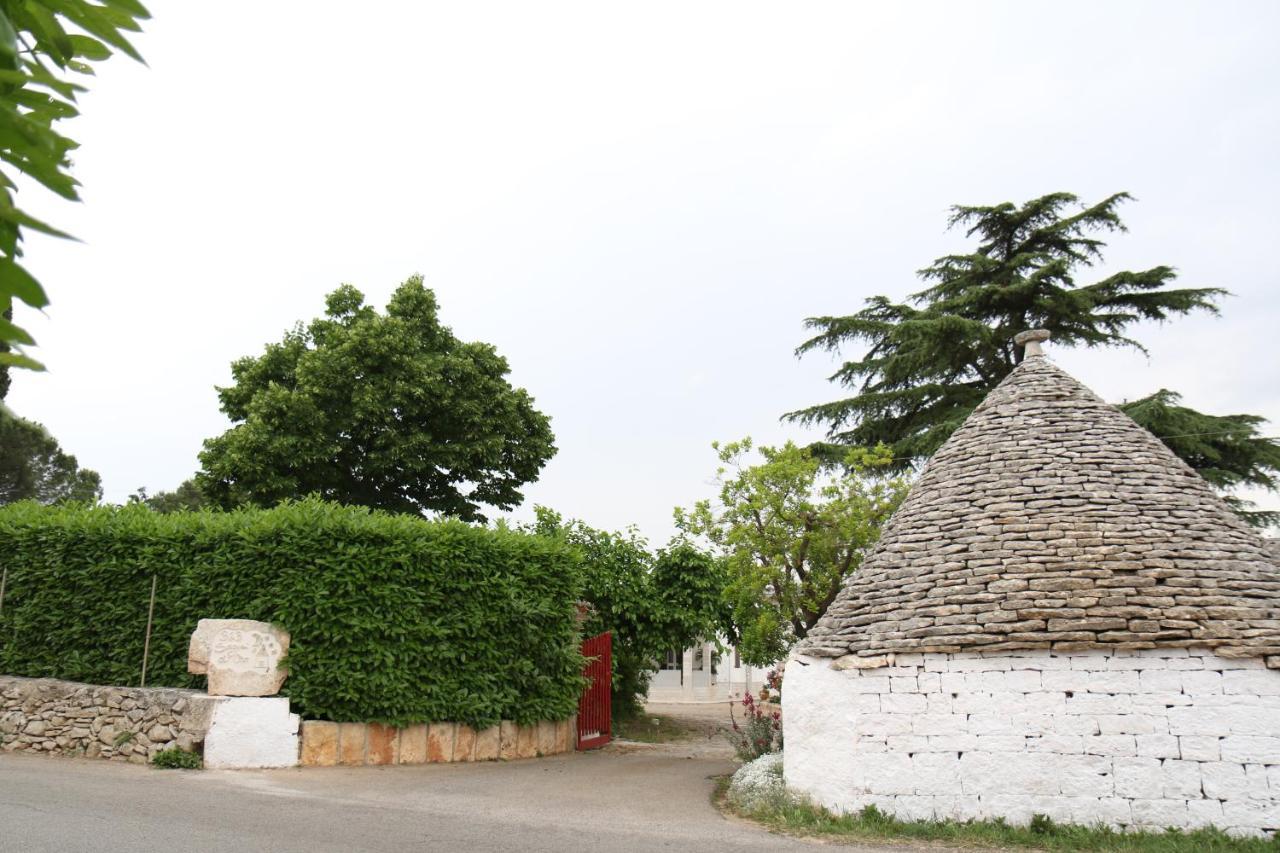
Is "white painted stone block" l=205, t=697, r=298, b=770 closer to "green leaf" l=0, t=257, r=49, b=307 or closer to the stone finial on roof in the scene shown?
the stone finial on roof

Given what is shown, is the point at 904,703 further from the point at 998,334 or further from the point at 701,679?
the point at 701,679

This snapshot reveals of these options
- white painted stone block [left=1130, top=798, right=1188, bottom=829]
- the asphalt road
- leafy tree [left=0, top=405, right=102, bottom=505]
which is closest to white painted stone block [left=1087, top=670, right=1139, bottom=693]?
white painted stone block [left=1130, top=798, right=1188, bottom=829]

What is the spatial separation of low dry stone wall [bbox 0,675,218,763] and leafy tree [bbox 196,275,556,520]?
9.73 metres

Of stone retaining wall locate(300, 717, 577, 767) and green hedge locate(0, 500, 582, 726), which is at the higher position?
green hedge locate(0, 500, 582, 726)

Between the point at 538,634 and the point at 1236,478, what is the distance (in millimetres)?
16463

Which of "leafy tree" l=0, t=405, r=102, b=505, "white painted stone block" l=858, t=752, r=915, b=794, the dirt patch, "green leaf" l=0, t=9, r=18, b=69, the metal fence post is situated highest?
"leafy tree" l=0, t=405, r=102, b=505

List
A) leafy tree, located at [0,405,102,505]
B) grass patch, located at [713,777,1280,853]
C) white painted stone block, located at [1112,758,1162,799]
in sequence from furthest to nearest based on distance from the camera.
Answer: leafy tree, located at [0,405,102,505]
white painted stone block, located at [1112,758,1162,799]
grass patch, located at [713,777,1280,853]

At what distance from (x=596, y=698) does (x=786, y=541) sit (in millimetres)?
5068

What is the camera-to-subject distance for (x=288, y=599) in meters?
12.5

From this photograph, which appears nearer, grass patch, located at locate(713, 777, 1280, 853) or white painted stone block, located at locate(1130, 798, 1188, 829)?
grass patch, located at locate(713, 777, 1280, 853)

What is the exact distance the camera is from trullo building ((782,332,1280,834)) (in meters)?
8.88

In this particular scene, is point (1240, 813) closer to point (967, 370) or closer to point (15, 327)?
point (15, 327)

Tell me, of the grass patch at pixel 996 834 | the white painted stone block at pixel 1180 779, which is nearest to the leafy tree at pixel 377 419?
the grass patch at pixel 996 834

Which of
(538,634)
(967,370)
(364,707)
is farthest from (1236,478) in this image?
(364,707)
